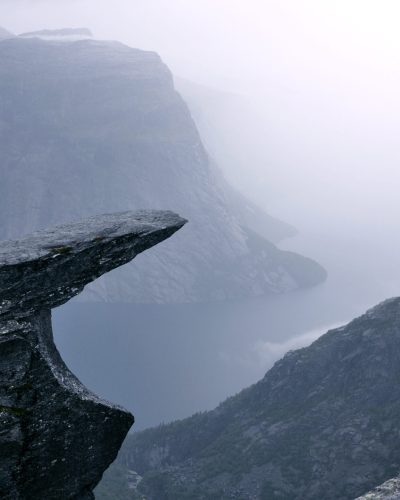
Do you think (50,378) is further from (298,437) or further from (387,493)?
(298,437)

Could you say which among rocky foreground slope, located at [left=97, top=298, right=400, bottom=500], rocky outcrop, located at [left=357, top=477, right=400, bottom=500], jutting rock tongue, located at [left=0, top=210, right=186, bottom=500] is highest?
jutting rock tongue, located at [left=0, top=210, right=186, bottom=500]

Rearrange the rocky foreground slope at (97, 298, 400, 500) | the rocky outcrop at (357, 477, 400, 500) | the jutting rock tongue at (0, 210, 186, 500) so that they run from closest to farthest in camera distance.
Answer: the jutting rock tongue at (0, 210, 186, 500), the rocky outcrop at (357, 477, 400, 500), the rocky foreground slope at (97, 298, 400, 500)

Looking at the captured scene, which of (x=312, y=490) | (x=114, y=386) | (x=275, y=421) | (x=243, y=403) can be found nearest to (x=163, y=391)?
(x=114, y=386)

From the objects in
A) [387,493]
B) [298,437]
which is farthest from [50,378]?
[298,437]

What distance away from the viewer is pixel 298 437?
92.6 metres

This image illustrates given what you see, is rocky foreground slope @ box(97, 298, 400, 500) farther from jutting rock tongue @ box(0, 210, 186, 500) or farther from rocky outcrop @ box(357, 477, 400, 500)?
jutting rock tongue @ box(0, 210, 186, 500)

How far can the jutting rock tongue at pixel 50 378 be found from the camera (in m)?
13.8

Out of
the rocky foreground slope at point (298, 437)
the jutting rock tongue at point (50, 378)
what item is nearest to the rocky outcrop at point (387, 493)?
the jutting rock tongue at point (50, 378)

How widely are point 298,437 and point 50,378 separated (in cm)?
8596

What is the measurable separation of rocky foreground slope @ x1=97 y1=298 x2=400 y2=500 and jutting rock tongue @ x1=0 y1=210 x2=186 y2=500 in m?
64.3

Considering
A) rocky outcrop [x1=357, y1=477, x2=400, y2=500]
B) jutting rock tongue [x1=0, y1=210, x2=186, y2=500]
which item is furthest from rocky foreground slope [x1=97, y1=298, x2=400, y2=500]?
jutting rock tongue [x1=0, y1=210, x2=186, y2=500]

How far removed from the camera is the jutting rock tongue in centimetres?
1377

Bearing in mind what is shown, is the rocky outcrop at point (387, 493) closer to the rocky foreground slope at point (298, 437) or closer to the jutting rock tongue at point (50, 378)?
the jutting rock tongue at point (50, 378)

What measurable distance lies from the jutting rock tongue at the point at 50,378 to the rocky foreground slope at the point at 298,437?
2530 inches
